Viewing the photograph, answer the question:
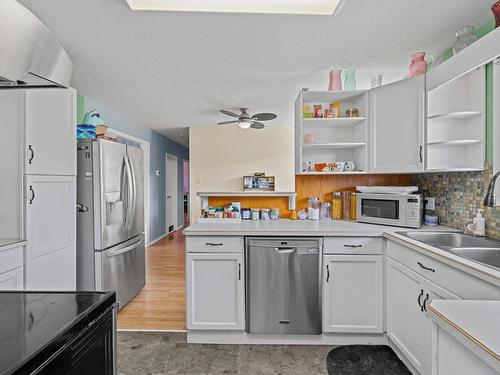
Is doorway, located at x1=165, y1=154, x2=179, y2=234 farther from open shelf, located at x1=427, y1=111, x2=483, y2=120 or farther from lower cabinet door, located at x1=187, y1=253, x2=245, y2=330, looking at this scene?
open shelf, located at x1=427, y1=111, x2=483, y2=120

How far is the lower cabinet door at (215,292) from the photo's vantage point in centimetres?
205

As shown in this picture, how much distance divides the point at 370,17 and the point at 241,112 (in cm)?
267

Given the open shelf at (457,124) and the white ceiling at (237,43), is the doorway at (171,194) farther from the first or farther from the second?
the open shelf at (457,124)

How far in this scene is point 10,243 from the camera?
1740 millimetres

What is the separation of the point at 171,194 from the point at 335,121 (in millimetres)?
5320

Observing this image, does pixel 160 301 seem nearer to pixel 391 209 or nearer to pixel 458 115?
pixel 391 209

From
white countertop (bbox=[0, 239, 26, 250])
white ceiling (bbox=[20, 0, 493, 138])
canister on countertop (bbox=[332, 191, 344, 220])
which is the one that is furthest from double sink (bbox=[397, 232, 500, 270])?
white countertop (bbox=[0, 239, 26, 250])

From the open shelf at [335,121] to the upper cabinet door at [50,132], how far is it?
1.99m

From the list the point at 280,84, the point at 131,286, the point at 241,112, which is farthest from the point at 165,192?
the point at 280,84

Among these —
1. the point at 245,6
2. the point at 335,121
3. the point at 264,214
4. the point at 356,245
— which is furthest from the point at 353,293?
the point at 245,6

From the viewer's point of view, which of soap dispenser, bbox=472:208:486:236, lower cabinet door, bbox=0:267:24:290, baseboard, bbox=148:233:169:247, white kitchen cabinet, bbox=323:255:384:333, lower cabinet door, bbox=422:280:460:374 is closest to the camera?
lower cabinet door, bbox=422:280:460:374

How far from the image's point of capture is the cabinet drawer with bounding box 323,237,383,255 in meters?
2.01

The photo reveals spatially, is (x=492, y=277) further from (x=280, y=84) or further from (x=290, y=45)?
(x=280, y=84)

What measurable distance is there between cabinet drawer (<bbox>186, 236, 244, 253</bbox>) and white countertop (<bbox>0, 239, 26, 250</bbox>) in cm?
110
